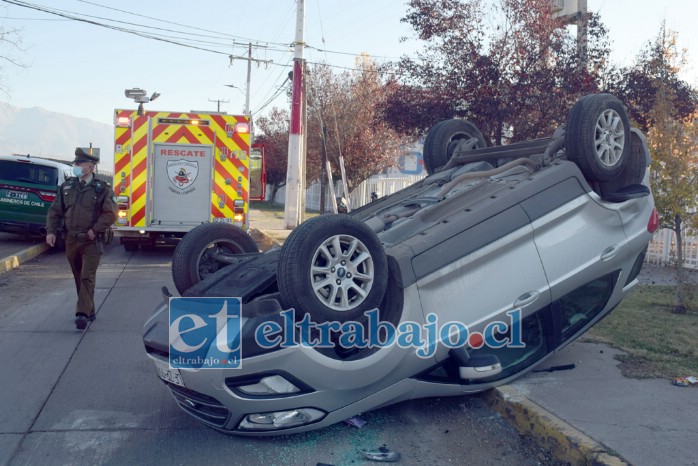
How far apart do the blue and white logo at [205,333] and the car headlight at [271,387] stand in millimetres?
159

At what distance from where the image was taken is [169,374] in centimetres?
432

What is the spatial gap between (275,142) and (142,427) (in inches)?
1591

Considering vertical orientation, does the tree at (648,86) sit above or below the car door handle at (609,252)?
above

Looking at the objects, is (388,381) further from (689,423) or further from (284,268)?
(689,423)

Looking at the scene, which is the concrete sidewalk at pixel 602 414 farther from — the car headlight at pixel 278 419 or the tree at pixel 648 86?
the tree at pixel 648 86

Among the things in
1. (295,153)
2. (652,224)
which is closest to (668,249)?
(652,224)

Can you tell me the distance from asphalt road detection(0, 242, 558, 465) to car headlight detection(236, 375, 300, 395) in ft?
1.47

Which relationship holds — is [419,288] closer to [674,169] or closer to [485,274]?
[485,274]

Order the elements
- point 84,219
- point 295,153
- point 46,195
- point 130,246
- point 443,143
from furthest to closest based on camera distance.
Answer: point 295,153, point 130,246, point 46,195, point 84,219, point 443,143

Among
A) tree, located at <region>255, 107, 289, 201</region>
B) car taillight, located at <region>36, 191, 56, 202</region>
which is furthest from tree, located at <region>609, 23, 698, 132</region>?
tree, located at <region>255, 107, 289, 201</region>

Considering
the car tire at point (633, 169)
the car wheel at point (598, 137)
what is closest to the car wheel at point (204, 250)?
the car wheel at point (598, 137)

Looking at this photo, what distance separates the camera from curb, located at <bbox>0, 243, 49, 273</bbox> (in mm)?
12234

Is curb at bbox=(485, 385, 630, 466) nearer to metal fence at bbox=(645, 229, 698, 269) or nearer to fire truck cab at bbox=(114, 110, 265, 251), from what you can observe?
metal fence at bbox=(645, 229, 698, 269)

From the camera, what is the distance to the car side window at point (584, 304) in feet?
17.0
